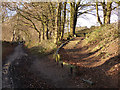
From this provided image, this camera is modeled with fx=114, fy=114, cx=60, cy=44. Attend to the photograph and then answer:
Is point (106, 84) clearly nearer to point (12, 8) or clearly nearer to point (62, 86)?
point (62, 86)

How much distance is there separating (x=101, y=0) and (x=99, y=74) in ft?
50.2

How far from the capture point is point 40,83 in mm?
6254

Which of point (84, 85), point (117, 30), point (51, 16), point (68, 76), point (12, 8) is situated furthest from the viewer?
point (51, 16)

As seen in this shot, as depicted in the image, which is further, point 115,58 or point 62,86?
point 115,58

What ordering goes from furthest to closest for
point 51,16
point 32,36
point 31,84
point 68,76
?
point 32,36 → point 51,16 → point 68,76 → point 31,84

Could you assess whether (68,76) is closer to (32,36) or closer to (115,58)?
(115,58)

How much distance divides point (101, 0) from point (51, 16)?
8.32 metres

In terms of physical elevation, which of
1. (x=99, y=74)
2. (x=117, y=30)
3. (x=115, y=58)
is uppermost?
(x=117, y=30)

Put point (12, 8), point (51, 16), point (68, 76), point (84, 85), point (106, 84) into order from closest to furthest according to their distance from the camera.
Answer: point (106, 84)
point (84, 85)
point (68, 76)
point (12, 8)
point (51, 16)

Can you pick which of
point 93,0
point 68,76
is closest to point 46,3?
point 93,0

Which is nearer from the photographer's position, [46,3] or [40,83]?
[40,83]

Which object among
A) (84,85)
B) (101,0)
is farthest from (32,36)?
(84,85)

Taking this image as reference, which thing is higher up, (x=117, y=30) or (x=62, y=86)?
(x=117, y=30)

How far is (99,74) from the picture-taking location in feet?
20.3
